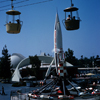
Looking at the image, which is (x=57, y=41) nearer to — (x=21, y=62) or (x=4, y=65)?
(x=4, y=65)

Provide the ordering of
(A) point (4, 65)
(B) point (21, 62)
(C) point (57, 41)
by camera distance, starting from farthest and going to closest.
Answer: (B) point (21, 62), (A) point (4, 65), (C) point (57, 41)

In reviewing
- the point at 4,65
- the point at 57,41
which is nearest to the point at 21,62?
the point at 4,65

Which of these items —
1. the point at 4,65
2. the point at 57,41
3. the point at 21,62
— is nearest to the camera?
the point at 57,41

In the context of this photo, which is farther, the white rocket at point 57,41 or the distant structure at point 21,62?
the distant structure at point 21,62

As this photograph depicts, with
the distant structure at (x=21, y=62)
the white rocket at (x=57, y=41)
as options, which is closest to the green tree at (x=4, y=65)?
the distant structure at (x=21, y=62)

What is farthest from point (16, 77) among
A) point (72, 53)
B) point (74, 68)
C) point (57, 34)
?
point (57, 34)

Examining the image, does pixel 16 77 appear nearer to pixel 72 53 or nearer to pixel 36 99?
pixel 72 53

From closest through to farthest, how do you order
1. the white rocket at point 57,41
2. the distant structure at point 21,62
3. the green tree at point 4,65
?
the white rocket at point 57,41 < the green tree at point 4,65 < the distant structure at point 21,62

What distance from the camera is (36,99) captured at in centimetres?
2438

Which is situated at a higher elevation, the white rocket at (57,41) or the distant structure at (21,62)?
the white rocket at (57,41)

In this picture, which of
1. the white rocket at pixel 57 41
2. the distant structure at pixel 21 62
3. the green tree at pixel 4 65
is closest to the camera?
the white rocket at pixel 57 41

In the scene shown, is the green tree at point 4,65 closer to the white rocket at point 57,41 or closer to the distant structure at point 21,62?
the distant structure at point 21,62

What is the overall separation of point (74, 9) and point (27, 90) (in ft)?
51.6

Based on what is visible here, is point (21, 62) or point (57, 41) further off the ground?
point (57, 41)
